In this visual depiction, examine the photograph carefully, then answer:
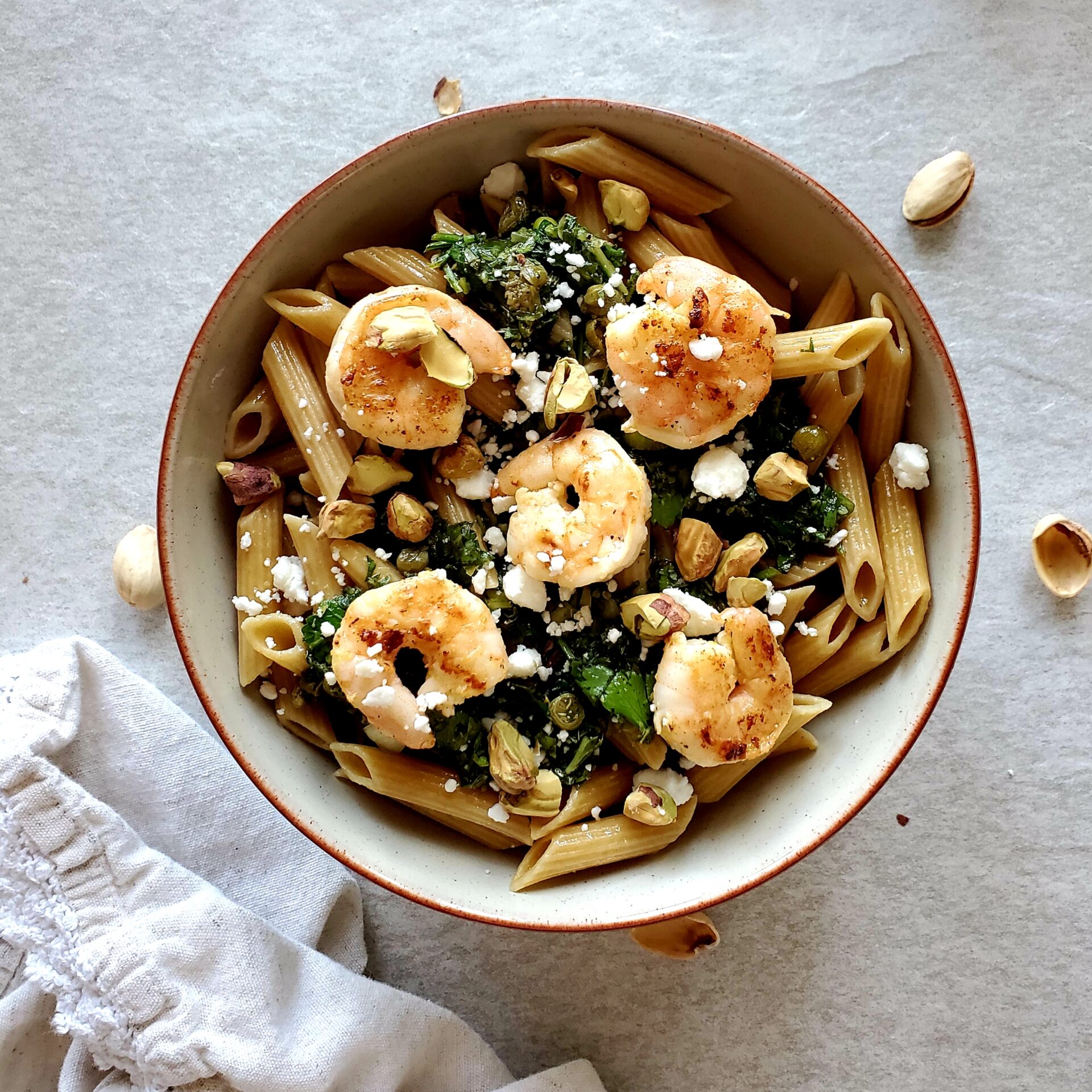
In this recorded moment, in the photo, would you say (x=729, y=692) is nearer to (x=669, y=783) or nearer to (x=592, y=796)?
(x=669, y=783)

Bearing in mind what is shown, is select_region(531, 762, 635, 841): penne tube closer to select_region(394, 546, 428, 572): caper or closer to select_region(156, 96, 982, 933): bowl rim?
select_region(156, 96, 982, 933): bowl rim

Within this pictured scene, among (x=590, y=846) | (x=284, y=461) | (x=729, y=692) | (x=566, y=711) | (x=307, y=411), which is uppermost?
(x=307, y=411)

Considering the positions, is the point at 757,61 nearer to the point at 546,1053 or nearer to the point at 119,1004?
the point at 546,1053

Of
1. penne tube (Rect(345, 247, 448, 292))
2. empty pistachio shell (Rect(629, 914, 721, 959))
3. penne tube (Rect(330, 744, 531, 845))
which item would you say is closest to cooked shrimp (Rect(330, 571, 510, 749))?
penne tube (Rect(330, 744, 531, 845))

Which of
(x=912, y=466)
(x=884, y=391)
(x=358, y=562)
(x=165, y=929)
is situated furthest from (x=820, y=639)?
(x=165, y=929)

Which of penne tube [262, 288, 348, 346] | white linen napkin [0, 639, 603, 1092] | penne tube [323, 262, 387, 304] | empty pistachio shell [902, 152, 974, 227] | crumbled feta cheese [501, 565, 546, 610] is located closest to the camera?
crumbled feta cheese [501, 565, 546, 610]

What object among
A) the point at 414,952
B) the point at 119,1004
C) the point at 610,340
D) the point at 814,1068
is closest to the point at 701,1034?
the point at 814,1068
